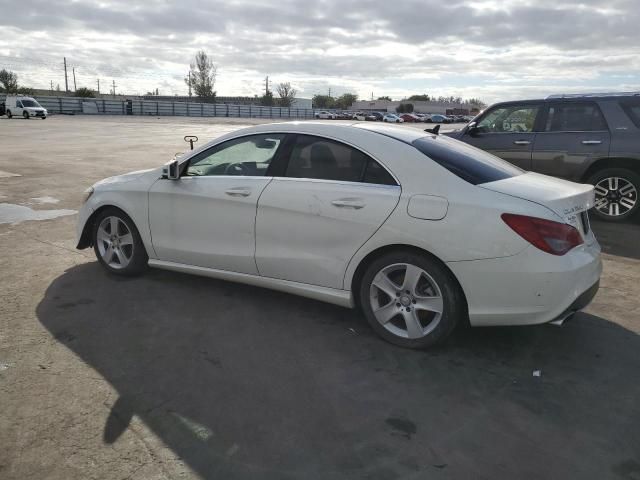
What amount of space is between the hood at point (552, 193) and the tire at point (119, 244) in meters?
3.19

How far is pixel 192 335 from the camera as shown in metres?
4.01

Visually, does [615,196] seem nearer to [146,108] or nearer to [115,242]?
[115,242]

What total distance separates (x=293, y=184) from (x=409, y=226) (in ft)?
3.43

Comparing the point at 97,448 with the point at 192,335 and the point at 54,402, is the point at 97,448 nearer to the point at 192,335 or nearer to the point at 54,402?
the point at 54,402

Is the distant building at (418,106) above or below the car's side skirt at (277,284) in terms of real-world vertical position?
above

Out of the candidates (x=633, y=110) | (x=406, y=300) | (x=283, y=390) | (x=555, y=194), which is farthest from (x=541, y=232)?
(x=633, y=110)

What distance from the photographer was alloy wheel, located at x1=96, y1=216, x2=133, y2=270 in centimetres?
517

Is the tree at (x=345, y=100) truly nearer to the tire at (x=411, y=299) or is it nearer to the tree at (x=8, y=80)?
the tree at (x=8, y=80)

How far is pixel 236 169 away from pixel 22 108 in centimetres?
4791

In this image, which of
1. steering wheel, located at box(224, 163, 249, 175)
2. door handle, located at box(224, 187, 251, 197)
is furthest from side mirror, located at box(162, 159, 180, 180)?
door handle, located at box(224, 187, 251, 197)

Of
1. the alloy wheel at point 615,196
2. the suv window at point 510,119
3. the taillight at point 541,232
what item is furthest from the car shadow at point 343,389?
the suv window at point 510,119

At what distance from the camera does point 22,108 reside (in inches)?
1769

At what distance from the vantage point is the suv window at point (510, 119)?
830 cm

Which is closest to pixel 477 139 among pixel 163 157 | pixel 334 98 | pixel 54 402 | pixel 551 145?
pixel 551 145
